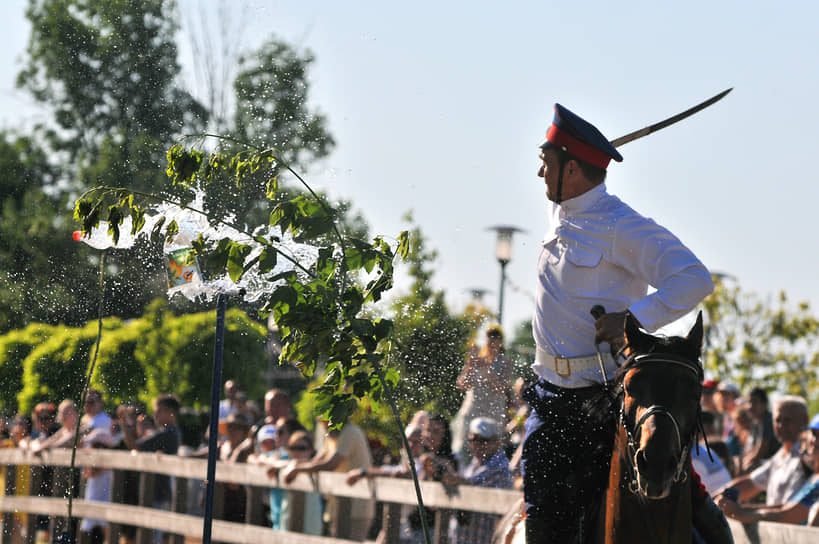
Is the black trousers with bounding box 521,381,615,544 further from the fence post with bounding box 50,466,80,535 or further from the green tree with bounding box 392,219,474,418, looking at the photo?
the fence post with bounding box 50,466,80,535

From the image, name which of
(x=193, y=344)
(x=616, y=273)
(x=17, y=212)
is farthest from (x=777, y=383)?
(x=616, y=273)

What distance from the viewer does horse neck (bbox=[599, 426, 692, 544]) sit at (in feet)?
12.8

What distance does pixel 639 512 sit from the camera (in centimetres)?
394

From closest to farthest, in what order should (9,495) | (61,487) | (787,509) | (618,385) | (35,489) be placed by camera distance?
1. (618,385)
2. (787,509)
3. (61,487)
4. (35,489)
5. (9,495)

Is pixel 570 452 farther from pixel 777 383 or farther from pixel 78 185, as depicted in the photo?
pixel 777 383

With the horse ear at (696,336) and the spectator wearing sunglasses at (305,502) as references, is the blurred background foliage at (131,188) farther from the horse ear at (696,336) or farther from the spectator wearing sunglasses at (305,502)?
the horse ear at (696,336)

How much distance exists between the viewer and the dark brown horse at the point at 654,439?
3.68 metres

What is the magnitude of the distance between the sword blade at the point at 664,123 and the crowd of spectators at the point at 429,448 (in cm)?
197

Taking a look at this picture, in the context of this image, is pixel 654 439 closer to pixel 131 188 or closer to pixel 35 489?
pixel 131 188

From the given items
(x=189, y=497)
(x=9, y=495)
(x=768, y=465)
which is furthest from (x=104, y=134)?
(x=768, y=465)

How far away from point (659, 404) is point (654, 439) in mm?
136

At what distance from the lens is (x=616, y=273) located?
444cm

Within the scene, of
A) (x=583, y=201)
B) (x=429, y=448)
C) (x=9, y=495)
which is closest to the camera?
(x=583, y=201)

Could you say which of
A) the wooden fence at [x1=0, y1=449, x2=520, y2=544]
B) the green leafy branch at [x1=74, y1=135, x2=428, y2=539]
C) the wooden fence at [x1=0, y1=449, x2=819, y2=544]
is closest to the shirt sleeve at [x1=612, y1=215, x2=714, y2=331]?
the green leafy branch at [x1=74, y1=135, x2=428, y2=539]
